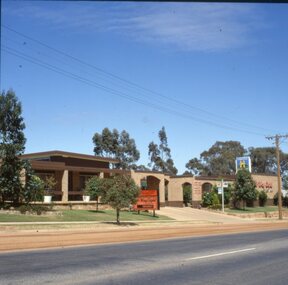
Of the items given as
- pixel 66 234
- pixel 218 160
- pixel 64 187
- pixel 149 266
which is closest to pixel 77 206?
pixel 64 187

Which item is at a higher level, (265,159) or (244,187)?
(265,159)

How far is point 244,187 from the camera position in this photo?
5512cm

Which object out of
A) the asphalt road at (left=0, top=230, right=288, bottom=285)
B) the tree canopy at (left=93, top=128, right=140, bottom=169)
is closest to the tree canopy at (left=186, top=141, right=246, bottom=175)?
the tree canopy at (left=93, top=128, right=140, bottom=169)

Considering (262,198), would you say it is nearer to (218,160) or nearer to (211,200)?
(211,200)

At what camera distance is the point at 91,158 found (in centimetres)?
4700

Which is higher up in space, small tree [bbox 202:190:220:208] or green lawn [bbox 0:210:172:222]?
small tree [bbox 202:190:220:208]

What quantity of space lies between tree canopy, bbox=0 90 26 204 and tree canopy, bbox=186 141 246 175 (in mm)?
78009

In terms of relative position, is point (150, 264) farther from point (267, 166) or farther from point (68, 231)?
point (267, 166)

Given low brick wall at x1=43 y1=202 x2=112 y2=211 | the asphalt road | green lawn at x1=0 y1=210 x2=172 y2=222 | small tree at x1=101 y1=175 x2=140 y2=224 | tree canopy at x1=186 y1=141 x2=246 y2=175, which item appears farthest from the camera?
tree canopy at x1=186 y1=141 x2=246 y2=175

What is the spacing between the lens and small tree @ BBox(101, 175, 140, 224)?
98.5ft

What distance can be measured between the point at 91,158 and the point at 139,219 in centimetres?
1299

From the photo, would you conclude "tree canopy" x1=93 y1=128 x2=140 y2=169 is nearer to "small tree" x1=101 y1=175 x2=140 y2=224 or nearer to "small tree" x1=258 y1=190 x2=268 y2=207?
"small tree" x1=258 y1=190 x2=268 y2=207

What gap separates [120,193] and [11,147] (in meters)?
7.43

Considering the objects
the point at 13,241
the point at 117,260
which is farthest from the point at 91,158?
the point at 117,260
